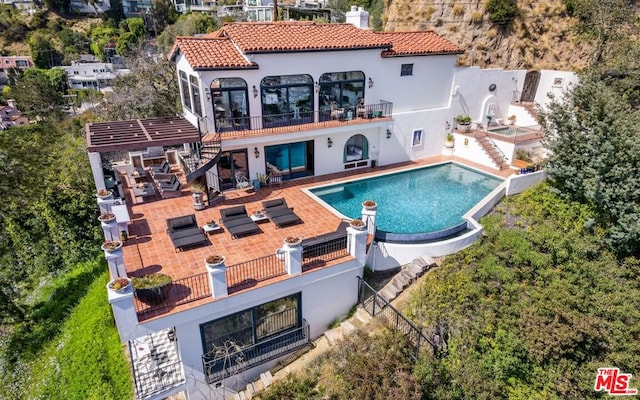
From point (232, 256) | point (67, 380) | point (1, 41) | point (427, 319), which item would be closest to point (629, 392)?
point (427, 319)

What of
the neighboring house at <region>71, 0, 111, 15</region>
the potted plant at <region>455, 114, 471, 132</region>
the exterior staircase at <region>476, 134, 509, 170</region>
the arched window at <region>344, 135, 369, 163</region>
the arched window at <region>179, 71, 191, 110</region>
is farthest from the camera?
the neighboring house at <region>71, 0, 111, 15</region>

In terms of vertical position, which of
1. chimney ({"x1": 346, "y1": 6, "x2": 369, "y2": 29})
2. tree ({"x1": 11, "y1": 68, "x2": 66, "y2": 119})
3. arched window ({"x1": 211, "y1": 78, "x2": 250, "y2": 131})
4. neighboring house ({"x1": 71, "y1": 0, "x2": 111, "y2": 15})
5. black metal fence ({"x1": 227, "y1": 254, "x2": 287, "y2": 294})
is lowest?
tree ({"x1": 11, "y1": 68, "x2": 66, "y2": 119})

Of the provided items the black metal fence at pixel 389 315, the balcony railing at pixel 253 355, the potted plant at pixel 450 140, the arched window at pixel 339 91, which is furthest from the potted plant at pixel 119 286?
the potted plant at pixel 450 140

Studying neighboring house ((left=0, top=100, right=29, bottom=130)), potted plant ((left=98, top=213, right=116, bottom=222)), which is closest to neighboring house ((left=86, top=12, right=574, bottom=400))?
potted plant ((left=98, top=213, right=116, bottom=222))

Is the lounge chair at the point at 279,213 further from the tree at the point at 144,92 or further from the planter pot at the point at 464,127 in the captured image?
the tree at the point at 144,92

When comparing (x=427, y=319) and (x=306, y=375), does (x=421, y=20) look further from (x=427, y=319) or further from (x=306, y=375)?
(x=306, y=375)

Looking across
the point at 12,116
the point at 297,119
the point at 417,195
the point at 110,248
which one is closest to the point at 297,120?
the point at 297,119

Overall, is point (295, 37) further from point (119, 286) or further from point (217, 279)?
point (119, 286)

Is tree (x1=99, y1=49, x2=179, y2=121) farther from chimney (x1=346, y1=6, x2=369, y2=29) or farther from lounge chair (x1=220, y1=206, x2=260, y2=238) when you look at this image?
lounge chair (x1=220, y1=206, x2=260, y2=238)
